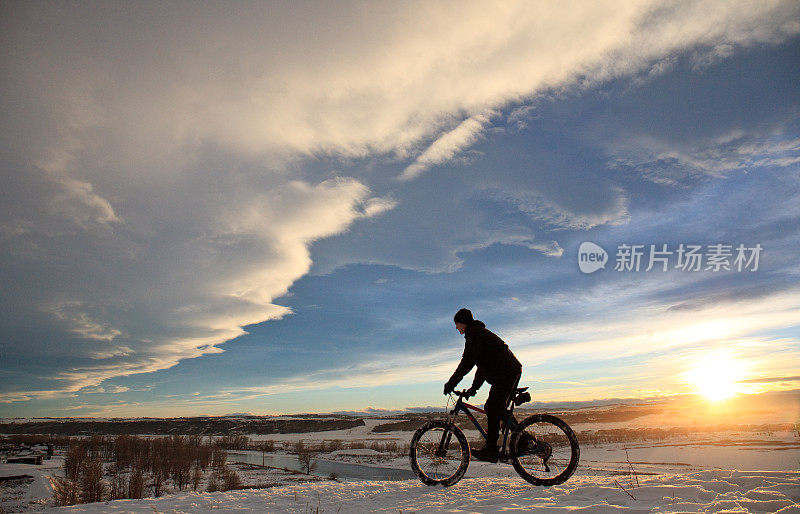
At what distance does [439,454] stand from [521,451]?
1.53 metres

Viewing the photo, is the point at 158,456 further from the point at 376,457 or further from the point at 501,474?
the point at 501,474

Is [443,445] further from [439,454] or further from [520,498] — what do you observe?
[520,498]

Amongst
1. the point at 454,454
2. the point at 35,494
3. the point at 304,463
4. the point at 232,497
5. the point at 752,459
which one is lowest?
the point at 304,463

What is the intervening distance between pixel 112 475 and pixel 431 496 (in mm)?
20437

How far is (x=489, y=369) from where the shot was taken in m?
7.00

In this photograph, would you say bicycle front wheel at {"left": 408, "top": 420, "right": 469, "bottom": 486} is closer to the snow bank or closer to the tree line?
the snow bank

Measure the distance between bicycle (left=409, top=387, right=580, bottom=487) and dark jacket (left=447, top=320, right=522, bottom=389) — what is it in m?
0.31

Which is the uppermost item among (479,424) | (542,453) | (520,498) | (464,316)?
(464,316)

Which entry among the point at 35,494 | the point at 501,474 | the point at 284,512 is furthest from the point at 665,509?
the point at 35,494

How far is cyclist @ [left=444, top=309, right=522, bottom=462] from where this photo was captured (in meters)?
6.84

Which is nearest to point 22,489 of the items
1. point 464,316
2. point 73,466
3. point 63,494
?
point 63,494

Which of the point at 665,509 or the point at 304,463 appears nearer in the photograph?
the point at 665,509

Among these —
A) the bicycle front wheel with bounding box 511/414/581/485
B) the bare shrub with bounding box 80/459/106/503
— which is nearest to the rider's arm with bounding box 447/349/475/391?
the bicycle front wheel with bounding box 511/414/581/485

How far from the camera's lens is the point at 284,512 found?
227 inches
